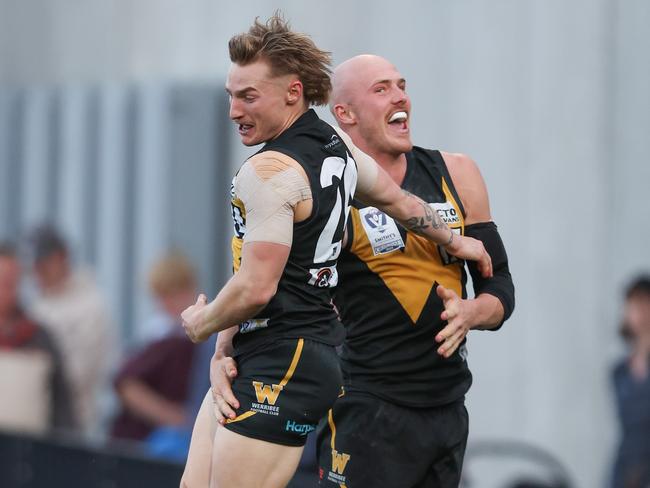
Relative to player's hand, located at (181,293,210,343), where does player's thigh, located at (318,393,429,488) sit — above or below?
Result: below

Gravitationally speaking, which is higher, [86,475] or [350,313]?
[350,313]

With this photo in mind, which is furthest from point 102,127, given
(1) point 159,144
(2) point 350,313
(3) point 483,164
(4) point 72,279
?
(2) point 350,313

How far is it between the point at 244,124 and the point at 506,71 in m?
5.61

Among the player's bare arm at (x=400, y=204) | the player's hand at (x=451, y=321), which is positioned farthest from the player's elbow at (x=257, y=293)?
the player's hand at (x=451, y=321)

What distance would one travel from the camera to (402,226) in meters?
4.46

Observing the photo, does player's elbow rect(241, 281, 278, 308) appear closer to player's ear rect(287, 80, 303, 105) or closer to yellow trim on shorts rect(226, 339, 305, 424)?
yellow trim on shorts rect(226, 339, 305, 424)

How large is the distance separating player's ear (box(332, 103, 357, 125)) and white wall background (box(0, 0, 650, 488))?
4835 millimetres

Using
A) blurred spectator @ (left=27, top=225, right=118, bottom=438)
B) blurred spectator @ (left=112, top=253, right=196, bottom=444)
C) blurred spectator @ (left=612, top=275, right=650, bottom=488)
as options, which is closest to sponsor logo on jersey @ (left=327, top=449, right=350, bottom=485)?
blurred spectator @ (left=112, top=253, right=196, bottom=444)

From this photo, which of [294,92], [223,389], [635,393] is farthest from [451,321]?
[635,393]

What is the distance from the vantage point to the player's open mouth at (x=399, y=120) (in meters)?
4.50

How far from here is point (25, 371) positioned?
889 cm

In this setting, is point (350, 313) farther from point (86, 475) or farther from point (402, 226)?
point (86, 475)

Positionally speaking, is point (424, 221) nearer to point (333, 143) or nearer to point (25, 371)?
point (333, 143)

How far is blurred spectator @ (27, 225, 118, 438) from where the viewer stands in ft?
32.0
